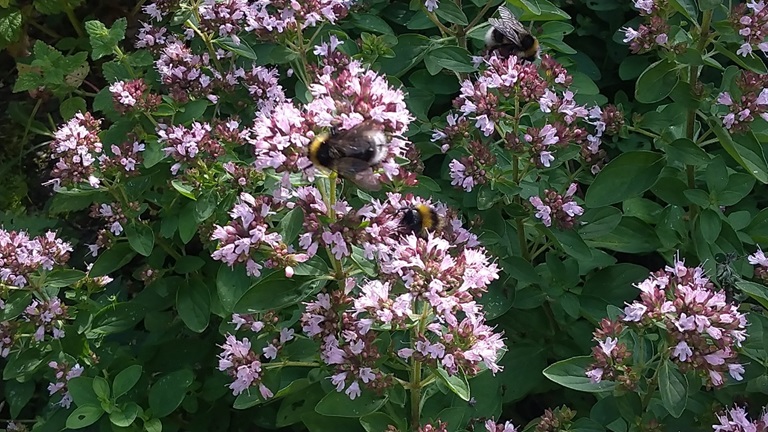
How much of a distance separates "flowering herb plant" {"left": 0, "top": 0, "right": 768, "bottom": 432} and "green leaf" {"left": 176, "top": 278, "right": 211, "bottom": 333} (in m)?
0.01

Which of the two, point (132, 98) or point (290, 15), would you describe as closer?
point (290, 15)

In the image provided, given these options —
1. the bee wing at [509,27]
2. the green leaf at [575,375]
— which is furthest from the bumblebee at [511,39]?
the green leaf at [575,375]

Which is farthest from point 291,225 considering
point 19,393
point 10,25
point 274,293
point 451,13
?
point 10,25

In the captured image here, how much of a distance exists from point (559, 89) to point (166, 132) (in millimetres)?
1220

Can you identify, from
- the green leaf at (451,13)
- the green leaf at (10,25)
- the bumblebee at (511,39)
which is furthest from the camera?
the green leaf at (10,25)

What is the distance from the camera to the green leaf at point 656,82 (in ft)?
7.55

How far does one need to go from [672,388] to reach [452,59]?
1.28 m

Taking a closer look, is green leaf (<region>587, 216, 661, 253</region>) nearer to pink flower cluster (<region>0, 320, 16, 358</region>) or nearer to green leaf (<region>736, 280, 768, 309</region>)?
green leaf (<region>736, 280, 768, 309</region>)

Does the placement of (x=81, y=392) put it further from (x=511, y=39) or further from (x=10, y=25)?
(x=10, y=25)

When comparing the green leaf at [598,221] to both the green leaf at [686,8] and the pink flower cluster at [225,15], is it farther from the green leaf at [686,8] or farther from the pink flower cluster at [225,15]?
the pink flower cluster at [225,15]

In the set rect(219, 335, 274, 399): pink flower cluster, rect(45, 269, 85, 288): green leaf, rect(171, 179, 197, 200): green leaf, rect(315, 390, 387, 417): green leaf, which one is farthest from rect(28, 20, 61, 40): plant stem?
rect(315, 390, 387, 417): green leaf

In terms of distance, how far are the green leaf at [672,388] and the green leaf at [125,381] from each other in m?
1.46

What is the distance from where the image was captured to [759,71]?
2.27 m

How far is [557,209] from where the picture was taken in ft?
7.52
